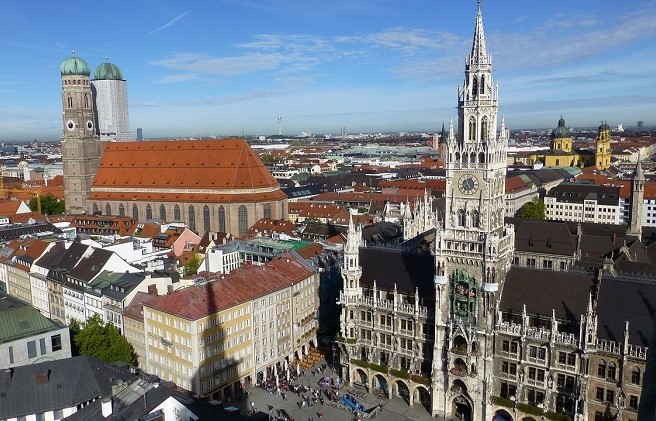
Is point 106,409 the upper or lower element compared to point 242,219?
lower

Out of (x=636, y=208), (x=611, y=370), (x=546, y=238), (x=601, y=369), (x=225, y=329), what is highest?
(x=636, y=208)

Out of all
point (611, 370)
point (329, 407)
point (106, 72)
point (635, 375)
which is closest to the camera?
point (635, 375)

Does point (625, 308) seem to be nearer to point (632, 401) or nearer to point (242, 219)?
point (632, 401)

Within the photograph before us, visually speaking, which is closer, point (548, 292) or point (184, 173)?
point (548, 292)

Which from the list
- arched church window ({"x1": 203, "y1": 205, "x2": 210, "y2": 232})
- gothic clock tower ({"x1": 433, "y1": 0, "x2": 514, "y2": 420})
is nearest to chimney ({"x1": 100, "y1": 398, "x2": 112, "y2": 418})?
gothic clock tower ({"x1": 433, "y1": 0, "x2": 514, "y2": 420})

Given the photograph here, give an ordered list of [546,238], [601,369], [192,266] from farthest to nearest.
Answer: [192,266], [546,238], [601,369]

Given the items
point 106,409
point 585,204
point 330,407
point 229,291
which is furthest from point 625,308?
point 585,204

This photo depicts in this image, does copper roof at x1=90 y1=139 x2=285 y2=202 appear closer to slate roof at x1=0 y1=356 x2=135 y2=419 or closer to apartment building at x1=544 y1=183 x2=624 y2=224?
apartment building at x1=544 y1=183 x2=624 y2=224
